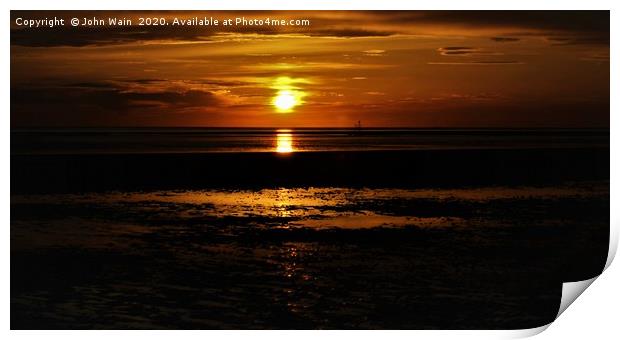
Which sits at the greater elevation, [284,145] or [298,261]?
[284,145]

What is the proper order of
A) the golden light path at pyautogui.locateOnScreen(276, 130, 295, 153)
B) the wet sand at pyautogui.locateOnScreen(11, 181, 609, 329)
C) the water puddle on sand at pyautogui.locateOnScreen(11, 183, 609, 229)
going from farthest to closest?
1. the golden light path at pyautogui.locateOnScreen(276, 130, 295, 153)
2. the water puddle on sand at pyautogui.locateOnScreen(11, 183, 609, 229)
3. the wet sand at pyautogui.locateOnScreen(11, 181, 609, 329)

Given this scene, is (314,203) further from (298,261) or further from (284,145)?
(284,145)

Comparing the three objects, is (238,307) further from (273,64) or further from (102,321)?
(273,64)

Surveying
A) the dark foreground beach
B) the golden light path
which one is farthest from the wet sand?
the golden light path

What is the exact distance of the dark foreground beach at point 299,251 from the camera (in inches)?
235

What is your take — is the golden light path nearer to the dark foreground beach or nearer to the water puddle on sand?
the dark foreground beach

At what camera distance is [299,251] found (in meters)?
7.29

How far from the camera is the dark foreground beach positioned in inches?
235

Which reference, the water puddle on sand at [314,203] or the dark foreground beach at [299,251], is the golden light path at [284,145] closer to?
the dark foreground beach at [299,251]

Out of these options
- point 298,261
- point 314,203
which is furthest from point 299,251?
point 314,203

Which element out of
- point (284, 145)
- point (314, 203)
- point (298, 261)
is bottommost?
point (298, 261)

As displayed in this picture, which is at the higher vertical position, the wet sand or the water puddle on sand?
the water puddle on sand

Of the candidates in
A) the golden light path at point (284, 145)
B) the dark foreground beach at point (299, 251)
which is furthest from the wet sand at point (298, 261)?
the golden light path at point (284, 145)

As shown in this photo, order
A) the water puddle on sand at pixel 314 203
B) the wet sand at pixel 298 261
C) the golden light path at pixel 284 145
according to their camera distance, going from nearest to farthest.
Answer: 1. the wet sand at pixel 298 261
2. the water puddle on sand at pixel 314 203
3. the golden light path at pixel 284 145
